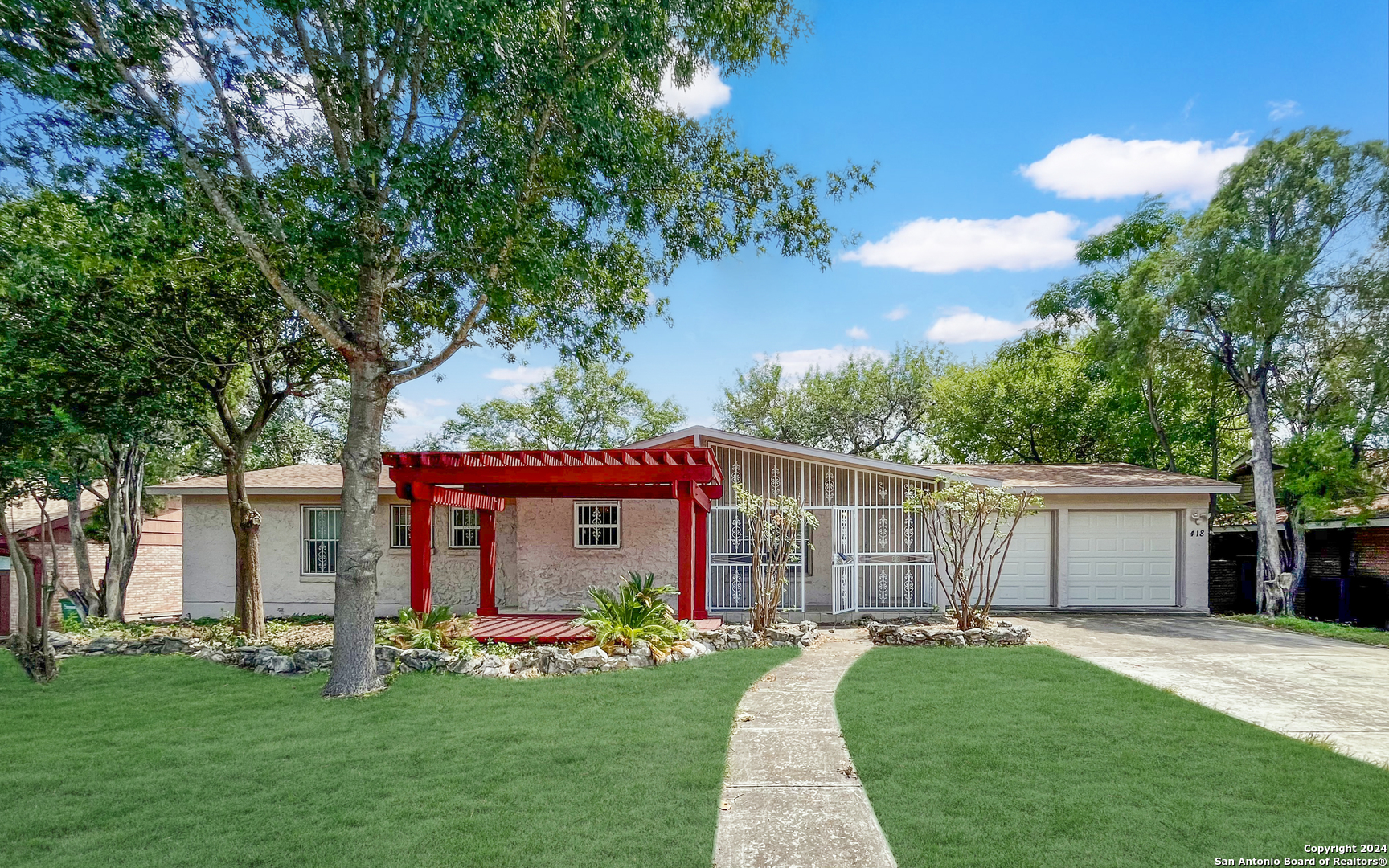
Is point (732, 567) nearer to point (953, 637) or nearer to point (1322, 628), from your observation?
point (953, 637)

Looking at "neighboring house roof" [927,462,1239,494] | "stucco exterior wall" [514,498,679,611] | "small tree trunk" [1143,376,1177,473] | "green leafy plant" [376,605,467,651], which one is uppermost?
"small tree trunk" [1143,376,1177,473]

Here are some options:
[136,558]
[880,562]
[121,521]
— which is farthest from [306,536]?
[880,562]

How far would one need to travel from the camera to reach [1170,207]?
17.8 meters

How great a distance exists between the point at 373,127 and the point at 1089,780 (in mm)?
8184

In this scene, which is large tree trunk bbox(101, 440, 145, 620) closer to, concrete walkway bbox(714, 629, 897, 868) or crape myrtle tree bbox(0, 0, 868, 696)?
crape myrtle tree bbox(0, 0, 868, 696)

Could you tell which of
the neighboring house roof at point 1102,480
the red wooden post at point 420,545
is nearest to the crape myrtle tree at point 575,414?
the neighboring house roof at point 1102,480

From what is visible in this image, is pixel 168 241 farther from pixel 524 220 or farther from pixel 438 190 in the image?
pixel 524 220

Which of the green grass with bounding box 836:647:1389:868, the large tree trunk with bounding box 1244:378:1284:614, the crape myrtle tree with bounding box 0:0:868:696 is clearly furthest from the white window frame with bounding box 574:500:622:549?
the large tree trunk with bounding box 1244:378:1284:614

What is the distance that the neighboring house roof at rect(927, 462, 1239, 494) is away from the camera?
13016mm

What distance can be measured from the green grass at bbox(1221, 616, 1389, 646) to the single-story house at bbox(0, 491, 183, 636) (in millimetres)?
19914

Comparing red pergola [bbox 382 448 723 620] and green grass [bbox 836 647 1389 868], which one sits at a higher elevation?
red pergola [bbox 382 448 723 620]

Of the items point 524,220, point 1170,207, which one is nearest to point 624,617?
point 524,220

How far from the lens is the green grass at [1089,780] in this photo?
3.52 m

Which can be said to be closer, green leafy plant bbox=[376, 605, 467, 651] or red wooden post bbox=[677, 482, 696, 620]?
green leafy plant bbox=[376, 605, 467, 651]
